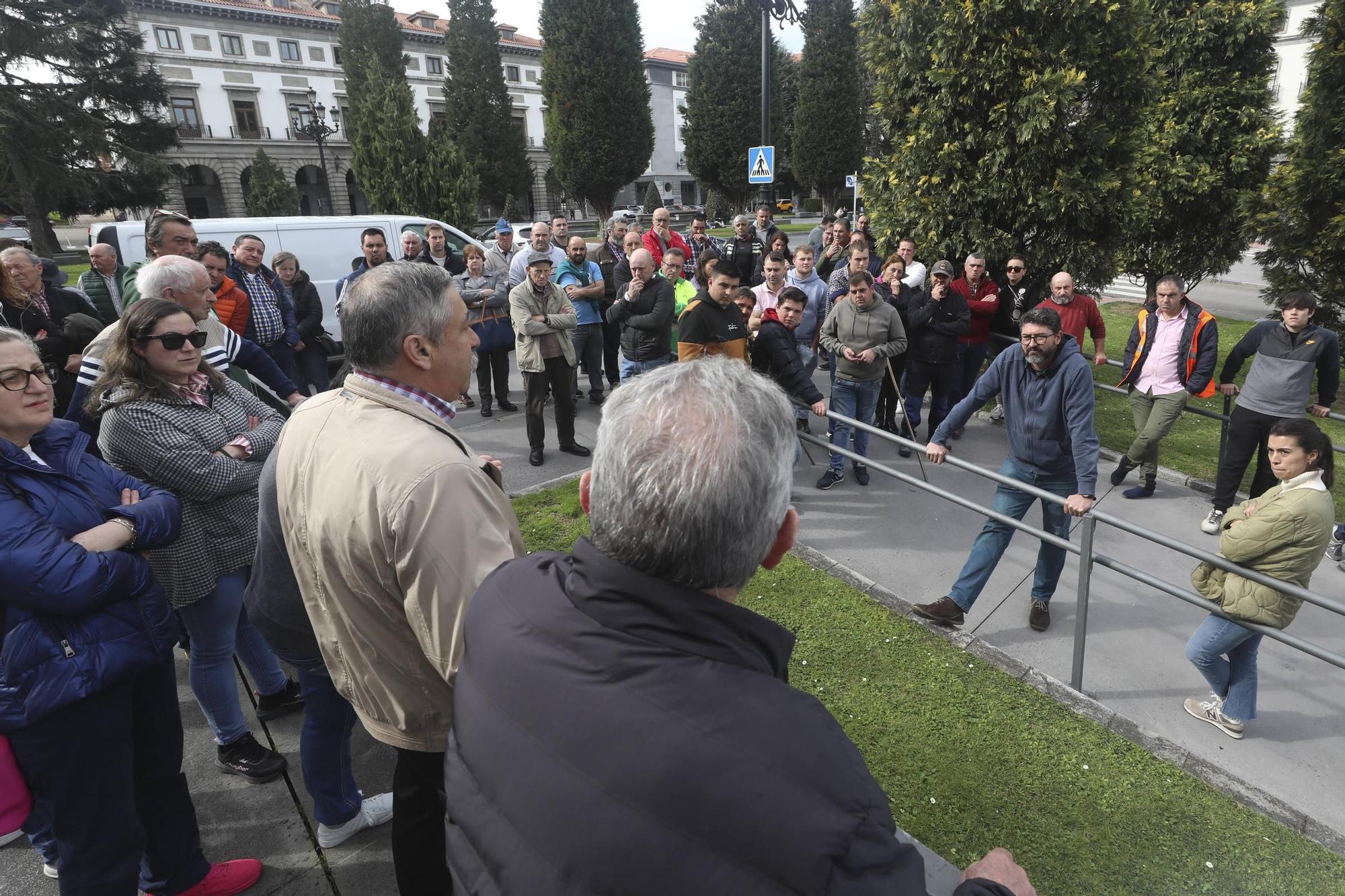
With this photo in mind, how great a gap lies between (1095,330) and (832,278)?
2.72 m

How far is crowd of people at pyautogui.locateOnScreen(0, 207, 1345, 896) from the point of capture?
95 centimetres

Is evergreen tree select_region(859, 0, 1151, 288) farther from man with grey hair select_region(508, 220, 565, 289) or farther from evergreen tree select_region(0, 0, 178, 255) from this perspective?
evergreen tree select_region(0, 0, 178, 255)

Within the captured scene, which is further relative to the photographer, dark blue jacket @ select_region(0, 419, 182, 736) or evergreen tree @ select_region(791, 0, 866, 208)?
evergreen tree @ select_region(791, 0, 866, 208)

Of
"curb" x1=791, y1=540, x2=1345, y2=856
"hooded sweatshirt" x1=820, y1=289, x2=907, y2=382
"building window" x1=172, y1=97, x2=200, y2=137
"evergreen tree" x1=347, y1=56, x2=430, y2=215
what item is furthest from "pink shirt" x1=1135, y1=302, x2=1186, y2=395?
"building window" x1=172, y1=97, x2=200, y2=137

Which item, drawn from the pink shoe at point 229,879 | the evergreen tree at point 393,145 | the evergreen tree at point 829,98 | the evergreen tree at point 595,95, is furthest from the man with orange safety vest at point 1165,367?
the evergreen tree at point 595,95

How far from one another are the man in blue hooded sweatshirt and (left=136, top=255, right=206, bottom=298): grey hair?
3.85m

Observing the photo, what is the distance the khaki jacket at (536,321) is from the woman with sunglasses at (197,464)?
11.4 ft

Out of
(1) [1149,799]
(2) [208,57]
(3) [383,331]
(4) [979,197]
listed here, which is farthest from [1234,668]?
(2) [208,57]

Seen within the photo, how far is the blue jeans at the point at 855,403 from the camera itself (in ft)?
20.8

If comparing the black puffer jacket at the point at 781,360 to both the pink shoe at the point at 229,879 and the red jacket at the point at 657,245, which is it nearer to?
the red jacket at the point at 657,245

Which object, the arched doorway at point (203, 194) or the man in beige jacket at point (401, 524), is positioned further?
the arched doorway at point (203, 194)

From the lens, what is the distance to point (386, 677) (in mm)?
1870

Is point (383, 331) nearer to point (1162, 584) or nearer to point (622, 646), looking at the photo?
point (622, 646)

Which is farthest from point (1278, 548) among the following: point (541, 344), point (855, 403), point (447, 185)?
point (447, 185)
